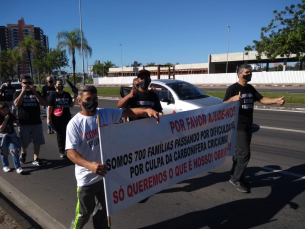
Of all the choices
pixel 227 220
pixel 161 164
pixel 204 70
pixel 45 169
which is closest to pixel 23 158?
pixel 45 169

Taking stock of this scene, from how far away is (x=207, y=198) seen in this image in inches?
166

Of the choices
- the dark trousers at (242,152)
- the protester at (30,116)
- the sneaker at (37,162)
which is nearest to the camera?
the dark trousers at (242,152)

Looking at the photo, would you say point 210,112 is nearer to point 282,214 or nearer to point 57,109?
point 282,214

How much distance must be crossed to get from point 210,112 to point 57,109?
3.91 m

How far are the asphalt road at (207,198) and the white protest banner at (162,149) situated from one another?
0.20 meters

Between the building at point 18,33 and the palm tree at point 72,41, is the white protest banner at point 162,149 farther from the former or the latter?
the building at point 18,33

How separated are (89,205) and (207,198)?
2087 mm

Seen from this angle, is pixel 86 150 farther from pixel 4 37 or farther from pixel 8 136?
pixel 4 37

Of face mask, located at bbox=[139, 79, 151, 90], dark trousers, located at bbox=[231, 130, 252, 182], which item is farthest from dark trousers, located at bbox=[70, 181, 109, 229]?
dark trousers, located at bbox=[231, 130, 252, 182]

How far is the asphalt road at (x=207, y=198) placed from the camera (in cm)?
358

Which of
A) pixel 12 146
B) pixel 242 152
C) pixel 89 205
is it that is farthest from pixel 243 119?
pixel 12 146

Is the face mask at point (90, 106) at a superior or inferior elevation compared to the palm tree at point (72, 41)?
inferior

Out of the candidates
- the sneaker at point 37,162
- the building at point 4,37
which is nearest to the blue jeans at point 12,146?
the sneaker at point 37,162

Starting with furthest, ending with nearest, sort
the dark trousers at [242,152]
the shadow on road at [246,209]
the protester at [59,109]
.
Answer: the protester at [59,109] → the dark trousers at [242,152] → the shadow on road at [246,209]
